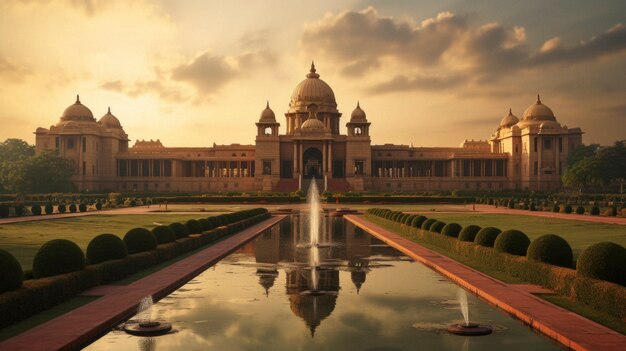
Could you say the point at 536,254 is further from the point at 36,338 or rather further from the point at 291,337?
the point at 36,338

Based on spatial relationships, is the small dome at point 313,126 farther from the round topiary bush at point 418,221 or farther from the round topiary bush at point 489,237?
the round topiary bush at point 489,237

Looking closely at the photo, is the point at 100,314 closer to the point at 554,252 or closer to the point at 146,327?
the point at 146,327

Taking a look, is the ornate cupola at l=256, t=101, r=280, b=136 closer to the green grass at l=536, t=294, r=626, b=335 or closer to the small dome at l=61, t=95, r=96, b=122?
the small dome at l=61, t=95, r=96, b=122

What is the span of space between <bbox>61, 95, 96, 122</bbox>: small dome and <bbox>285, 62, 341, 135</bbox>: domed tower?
34959 mm

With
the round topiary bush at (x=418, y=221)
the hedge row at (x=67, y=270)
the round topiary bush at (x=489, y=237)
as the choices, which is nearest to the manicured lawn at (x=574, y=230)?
the round topiary bush at (x=489, y=237)

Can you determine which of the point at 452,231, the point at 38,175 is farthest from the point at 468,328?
the point at 38,175

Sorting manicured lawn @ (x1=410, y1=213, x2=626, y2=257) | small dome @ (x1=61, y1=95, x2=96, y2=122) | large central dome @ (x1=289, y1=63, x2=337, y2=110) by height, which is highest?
large central dome @ (x1=289, y1=63, x2=337, y2=110)

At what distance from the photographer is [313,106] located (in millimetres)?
112000

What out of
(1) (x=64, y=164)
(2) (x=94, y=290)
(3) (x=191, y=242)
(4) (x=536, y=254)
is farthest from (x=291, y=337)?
(1) (x=64, y=164)

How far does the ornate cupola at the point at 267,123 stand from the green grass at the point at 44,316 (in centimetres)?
9874

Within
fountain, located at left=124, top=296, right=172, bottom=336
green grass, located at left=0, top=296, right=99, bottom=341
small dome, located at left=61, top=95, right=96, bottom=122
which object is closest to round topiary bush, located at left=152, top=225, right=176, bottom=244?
green grass, located at left=0, top=296, right=99, bottom=341

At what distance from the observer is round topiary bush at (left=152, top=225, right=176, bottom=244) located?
2081cm

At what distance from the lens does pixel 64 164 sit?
81.9m

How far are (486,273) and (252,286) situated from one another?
6.50m
